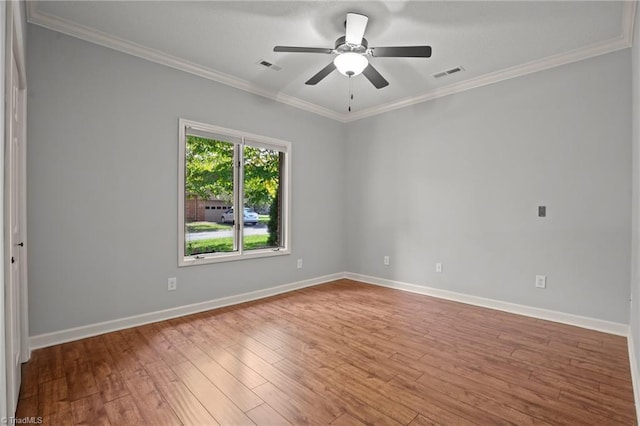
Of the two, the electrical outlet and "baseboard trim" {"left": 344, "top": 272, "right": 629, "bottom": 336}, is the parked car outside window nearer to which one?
the electrical outlet

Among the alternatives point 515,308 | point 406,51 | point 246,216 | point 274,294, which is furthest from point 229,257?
point 515,308

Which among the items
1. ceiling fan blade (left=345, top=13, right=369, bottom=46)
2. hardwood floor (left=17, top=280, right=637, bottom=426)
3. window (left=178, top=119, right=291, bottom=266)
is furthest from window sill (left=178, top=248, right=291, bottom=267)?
ceiling fan blade (left=345, top=13, right=369, bottom=46)

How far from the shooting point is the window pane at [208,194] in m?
3.64

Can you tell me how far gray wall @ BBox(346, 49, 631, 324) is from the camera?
3067mm

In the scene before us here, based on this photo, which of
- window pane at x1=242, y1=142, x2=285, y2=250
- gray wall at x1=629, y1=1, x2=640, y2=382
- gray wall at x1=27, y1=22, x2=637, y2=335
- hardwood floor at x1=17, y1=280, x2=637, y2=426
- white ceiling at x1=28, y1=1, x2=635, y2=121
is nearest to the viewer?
hardwood floor at x1=17, y1=280, x2=637, y2=426

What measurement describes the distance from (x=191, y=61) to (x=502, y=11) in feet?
9.75

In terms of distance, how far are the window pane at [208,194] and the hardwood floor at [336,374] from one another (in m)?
0.87

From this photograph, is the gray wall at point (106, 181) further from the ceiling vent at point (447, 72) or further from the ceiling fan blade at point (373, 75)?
the ceiling vent at point (447, 72)

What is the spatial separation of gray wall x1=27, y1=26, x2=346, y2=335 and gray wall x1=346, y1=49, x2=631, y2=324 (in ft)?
7.58

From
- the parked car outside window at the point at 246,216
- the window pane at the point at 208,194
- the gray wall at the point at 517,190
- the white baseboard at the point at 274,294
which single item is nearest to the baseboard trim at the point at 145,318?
the white baseboard at the point at 274,294

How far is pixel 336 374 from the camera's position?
2268 mm

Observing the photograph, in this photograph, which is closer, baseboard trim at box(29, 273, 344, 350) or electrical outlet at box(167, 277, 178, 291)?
baseboard trim at box(29, 273, 344, 350)

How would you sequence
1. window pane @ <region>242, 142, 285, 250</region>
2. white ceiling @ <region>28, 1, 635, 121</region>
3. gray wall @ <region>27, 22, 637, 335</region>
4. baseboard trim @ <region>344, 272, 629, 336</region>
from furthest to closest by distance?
window pane @ <region>242, 142, 285, 250</region>, baseboard trim @ <region>344, 272, 629, 336</region>, gray wall @ <region>27, 22, 637, 335</region>, white ceiling @ <region>28, 1, 635, 121</region>

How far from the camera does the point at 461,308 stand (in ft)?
12.4
